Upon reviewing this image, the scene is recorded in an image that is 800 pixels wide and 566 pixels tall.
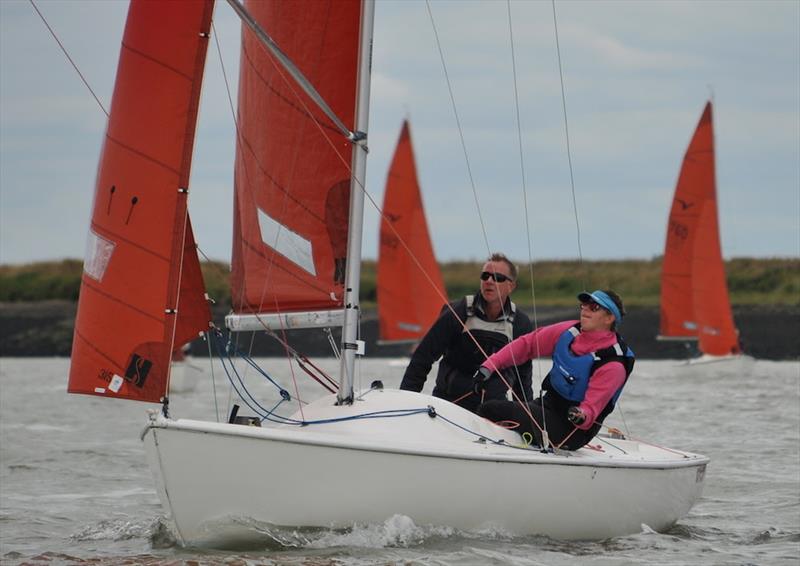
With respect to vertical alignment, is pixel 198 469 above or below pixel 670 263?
below

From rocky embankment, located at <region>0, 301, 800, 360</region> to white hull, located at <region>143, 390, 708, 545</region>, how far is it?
28.0m

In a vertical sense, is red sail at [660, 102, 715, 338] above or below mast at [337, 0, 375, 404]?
above

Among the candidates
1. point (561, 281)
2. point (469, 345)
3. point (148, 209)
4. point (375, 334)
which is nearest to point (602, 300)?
point (469, 345)

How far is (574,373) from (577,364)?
0.21 ft

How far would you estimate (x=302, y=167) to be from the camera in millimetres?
7887

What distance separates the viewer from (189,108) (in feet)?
21.9

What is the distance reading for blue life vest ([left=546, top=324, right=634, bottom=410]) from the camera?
290 inches

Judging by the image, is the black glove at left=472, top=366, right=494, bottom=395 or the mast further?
the black glove at left=472, top=366, right=494, bottom=395

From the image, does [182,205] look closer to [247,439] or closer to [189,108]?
[189,108]


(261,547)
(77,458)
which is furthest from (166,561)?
(77,458)

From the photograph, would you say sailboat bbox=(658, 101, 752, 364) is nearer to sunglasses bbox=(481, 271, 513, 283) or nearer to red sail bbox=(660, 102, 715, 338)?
red sail bbox=(660, 102, 715, 338)

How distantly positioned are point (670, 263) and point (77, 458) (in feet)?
68.4

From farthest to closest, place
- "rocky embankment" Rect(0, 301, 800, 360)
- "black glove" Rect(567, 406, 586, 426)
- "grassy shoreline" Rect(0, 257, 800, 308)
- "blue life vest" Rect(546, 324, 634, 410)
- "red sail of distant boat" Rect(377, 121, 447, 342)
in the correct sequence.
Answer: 1. "grassy shoreline" Rect(0, 257, 800, 308)
2. "rocky embankment" Rect(0, 301, 800, 360)
3. "red sail of distant boat" Rect(377, 121, 447, 342)
4. "blue life vest" Rect(546, 324, 634, 410)
5. "black glove" Rect(567, 406, 586, 426)

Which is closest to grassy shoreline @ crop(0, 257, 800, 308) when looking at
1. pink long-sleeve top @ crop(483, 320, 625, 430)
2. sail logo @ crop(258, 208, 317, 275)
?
sail logo @ crop(258, 208, 317, 275)
